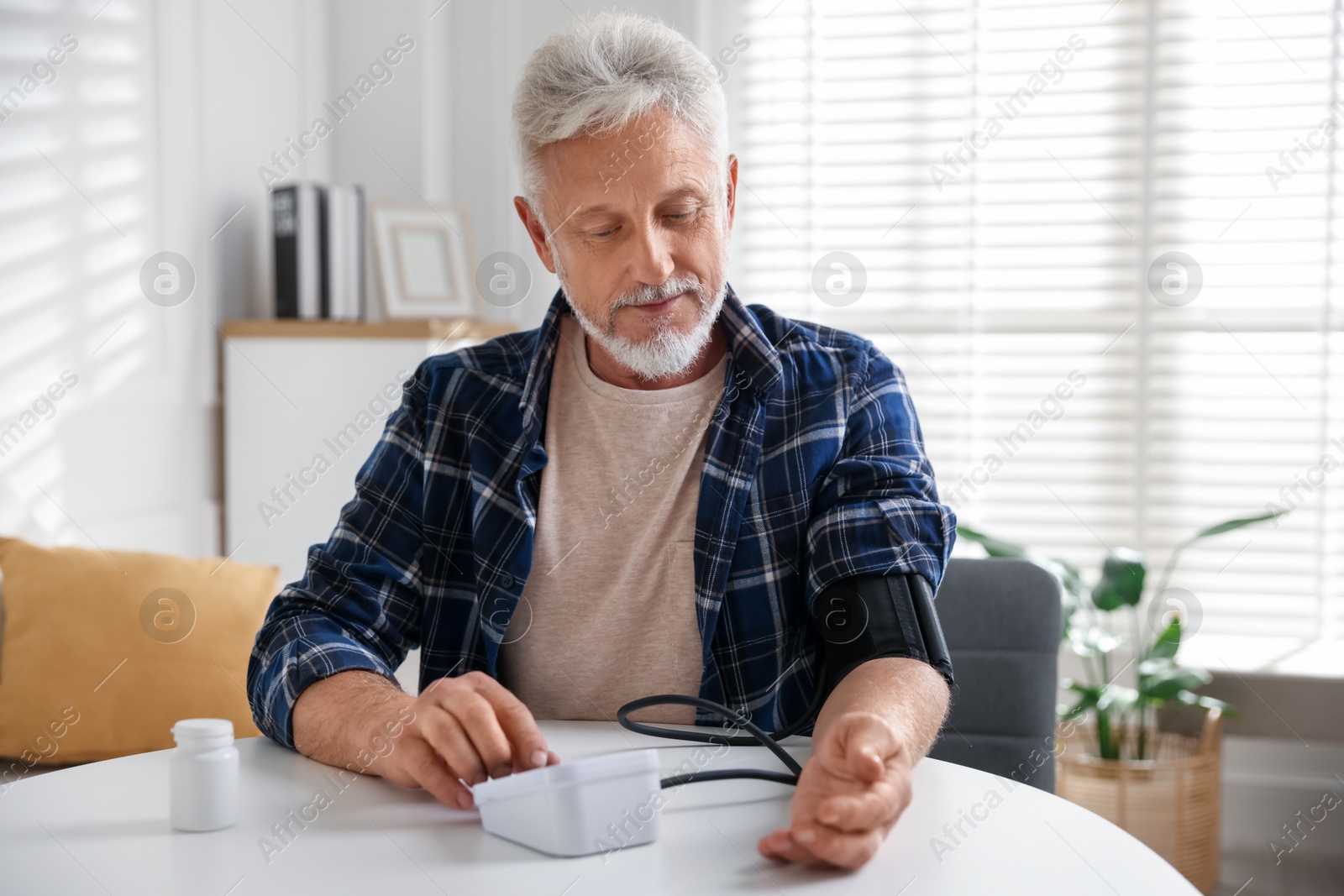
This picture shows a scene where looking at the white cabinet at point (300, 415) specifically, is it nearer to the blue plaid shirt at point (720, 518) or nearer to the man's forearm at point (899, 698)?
the blue plaid shirt at point (720, 518)

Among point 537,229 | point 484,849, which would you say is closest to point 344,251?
point 537,229

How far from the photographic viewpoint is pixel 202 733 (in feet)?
2.66

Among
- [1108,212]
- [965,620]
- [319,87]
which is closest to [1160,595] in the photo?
[1108,212]

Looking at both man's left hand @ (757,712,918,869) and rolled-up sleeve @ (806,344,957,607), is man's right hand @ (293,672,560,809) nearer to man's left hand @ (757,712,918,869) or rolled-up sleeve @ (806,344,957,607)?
man's left hand @ (757,712,918,869)

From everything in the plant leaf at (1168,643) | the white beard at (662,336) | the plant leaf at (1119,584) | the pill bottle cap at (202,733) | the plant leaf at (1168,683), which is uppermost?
the white beard at (662,336)

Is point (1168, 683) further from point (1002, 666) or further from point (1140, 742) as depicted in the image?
point (1002, 666)

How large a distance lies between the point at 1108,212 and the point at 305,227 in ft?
6.21

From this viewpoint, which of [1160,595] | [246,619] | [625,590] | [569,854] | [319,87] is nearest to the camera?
[569,854]

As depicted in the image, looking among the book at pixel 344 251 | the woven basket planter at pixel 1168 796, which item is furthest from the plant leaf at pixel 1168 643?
the book at pixel 344 251

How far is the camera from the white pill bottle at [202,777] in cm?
81

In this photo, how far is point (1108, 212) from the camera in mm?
2654

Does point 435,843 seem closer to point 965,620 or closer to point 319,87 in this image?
point 965,620

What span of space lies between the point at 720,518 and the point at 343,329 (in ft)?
4.78

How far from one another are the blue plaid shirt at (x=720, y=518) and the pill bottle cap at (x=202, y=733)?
12.1 inches
